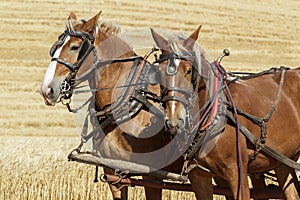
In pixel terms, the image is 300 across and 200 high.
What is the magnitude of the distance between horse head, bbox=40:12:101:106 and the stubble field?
2383 mm

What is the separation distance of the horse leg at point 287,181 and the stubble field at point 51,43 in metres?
1.75

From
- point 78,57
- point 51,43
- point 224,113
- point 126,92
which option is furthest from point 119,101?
point 51,43

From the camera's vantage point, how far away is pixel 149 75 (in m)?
5.73

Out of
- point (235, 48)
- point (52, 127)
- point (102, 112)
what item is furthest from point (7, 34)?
point (102, 112)

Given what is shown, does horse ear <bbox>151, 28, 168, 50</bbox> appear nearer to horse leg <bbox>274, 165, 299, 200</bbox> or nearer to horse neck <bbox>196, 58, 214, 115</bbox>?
horse neck <bbox>196, 58, 214, 115</bbox>

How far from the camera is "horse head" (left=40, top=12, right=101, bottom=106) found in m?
5.32

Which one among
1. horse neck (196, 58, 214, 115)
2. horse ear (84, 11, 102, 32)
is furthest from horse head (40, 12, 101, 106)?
horse neck (196, 58, 214, 115)

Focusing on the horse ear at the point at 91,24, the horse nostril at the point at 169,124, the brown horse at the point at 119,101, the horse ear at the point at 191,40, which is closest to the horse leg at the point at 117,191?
the brown horse at the point at 119,101

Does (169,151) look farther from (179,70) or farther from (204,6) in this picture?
(204,6)

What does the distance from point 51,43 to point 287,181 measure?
59.1 feet

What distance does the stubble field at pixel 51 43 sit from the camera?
25.1ft

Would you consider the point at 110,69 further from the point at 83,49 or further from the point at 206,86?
the point at 206,86

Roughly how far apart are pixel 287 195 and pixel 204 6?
933 inches

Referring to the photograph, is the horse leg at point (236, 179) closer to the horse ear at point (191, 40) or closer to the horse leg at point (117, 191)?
the horse ear at point (191, 40)
